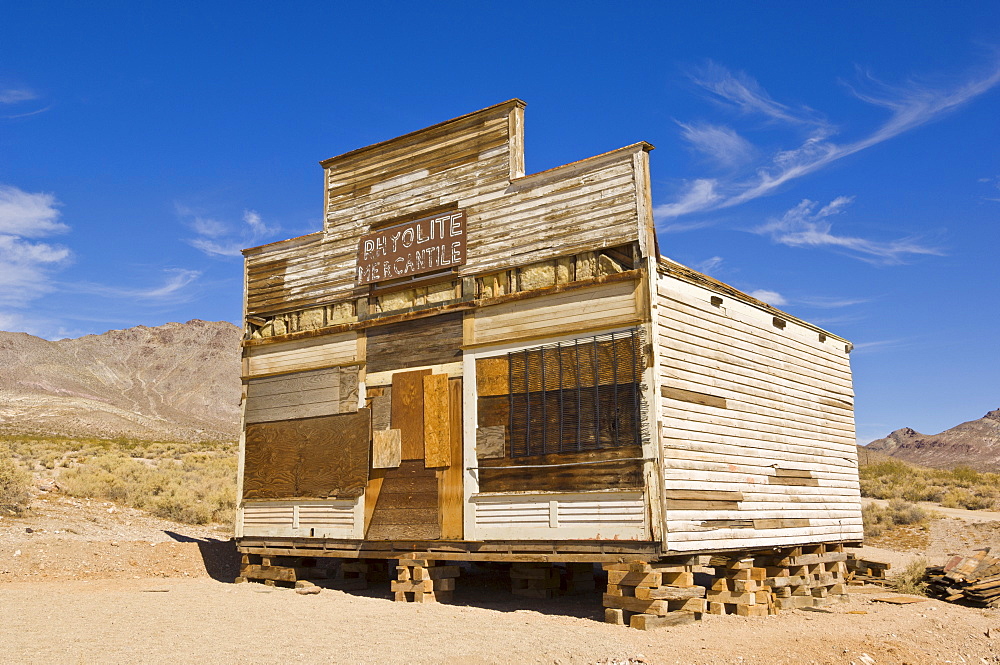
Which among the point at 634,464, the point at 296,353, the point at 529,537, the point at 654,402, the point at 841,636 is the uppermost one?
the point at 296,353

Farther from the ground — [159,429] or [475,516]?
[159,429]

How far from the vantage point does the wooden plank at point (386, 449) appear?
46.5 feet

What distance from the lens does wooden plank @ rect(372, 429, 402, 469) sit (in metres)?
14.2

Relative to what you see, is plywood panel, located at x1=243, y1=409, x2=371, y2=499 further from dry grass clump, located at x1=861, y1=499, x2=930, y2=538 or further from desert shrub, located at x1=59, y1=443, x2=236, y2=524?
dry grass clump, located at x1=861, y1=499, x2=930, y2=538

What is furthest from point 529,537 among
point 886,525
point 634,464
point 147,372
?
point 147,372

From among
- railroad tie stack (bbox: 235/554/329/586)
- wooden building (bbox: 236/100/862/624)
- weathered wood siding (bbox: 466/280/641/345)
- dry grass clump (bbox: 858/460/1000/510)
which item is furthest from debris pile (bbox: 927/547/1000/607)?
dry grass clump (bbox: 858/460/1000/510)

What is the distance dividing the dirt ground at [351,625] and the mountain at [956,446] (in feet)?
334

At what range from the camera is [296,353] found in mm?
16125

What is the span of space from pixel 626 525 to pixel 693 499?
1088mm

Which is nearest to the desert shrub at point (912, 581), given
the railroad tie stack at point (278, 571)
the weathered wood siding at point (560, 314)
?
the weathered wood siding at point (560, 314)

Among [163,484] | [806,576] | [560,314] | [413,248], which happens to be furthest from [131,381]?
[560,314]

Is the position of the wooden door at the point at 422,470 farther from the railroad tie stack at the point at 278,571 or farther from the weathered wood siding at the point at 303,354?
the railroad tie stack at the point at 278,571

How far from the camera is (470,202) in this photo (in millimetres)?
14219

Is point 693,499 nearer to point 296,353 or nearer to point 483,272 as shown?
point 483,272
